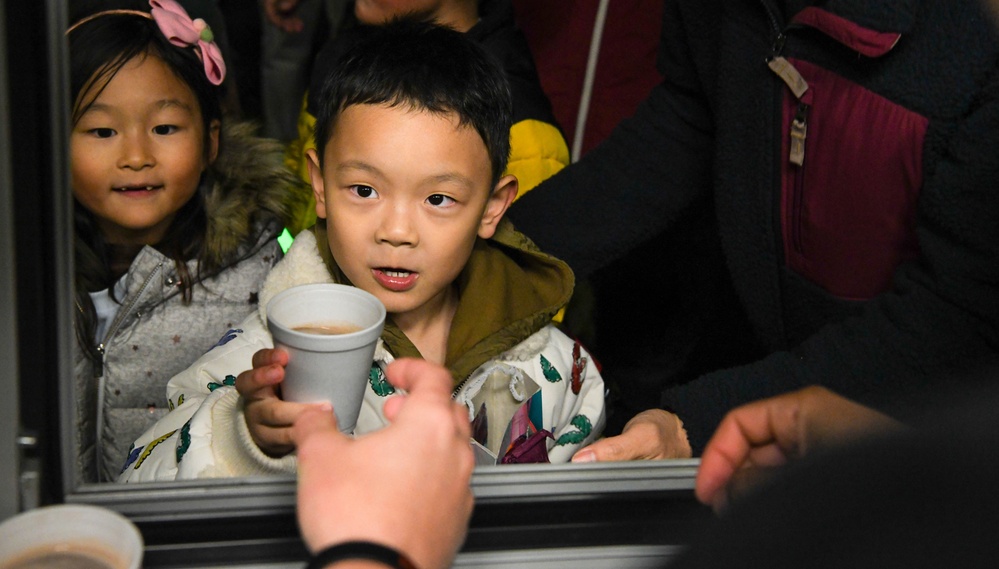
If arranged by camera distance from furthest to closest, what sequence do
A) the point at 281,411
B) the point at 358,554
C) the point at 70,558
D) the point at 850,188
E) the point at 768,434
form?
1. the point at 850,188
2. the point at 281,411
3. the point at 768,434
4. the point at 70,558
5. the point at 358,554

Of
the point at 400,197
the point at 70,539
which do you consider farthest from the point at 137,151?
the point at 70,539

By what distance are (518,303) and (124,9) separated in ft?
3.19

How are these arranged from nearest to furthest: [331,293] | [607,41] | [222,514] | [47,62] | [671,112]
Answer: [47,62] < [222,514] < [331,293] < [671,112] < [607,41]

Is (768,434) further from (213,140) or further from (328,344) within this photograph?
(213,140)

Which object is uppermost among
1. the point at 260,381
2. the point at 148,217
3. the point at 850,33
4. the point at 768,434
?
the point at 850,33

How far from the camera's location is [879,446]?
0.51 metres

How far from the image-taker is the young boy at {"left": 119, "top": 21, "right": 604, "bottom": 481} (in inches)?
57.1

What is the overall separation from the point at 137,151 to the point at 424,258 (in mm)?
667

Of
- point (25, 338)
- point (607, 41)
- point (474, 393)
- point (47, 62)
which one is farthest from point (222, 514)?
point (607, 41)

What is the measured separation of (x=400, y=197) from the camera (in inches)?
57.3

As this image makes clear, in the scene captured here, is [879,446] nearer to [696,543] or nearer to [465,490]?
[696,543]

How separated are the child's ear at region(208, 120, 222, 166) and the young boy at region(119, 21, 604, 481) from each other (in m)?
0.44

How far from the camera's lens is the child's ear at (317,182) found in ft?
5.17

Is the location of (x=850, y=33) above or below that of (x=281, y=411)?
above
